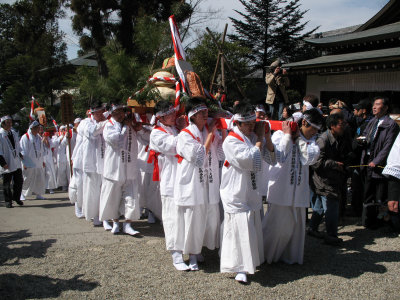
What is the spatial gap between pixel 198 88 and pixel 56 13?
21.9 m

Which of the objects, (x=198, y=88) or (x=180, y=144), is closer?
(x=180, y=144)

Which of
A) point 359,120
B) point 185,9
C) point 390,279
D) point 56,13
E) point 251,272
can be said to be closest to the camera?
point 251,272

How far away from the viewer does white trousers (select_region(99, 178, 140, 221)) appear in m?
5.77

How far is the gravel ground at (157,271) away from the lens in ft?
12.6

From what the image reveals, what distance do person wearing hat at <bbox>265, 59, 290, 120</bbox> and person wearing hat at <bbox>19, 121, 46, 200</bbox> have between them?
242 inches

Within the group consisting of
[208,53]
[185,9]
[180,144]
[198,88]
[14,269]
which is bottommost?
[14,269]

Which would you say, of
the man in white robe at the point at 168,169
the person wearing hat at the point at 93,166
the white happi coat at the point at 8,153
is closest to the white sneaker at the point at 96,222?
the person wearing hat at the point at 93,166

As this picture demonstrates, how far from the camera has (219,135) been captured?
470 centimetres

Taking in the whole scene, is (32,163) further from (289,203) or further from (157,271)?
(289,203)

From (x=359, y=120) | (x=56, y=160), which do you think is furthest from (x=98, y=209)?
(x=56, y=160)

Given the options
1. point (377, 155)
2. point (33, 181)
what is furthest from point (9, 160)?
point (377, 155)

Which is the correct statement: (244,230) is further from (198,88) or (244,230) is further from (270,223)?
(198,88)

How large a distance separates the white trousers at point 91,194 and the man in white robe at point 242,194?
3.18 m

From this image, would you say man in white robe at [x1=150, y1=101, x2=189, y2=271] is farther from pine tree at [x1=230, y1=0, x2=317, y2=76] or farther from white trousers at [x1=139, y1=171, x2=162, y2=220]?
pine tree at [x1=230, y1=0, x2=317, y2=76]
